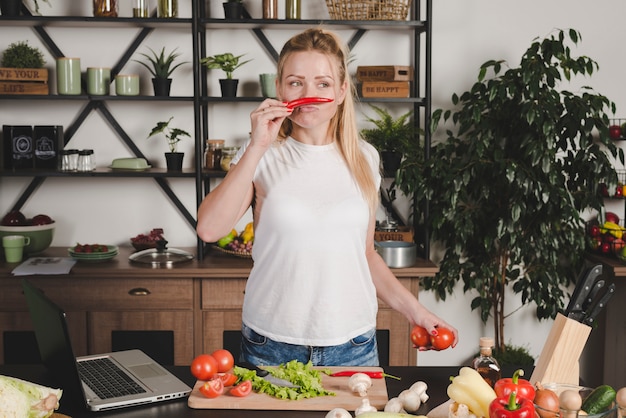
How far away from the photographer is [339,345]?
218 centimetres

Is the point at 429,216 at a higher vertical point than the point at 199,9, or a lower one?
lower

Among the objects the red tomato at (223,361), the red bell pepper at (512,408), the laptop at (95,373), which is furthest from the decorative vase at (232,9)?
the red bell pepper at (512,408)

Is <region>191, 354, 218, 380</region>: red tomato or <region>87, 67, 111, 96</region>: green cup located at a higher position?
<region>87, 67, 111, 96</region>: green cup

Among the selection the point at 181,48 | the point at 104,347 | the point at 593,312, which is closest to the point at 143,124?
the point at 181,48

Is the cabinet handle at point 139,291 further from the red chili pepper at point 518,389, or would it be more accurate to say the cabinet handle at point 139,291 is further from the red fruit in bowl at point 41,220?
the red chili pepper at point 518,389

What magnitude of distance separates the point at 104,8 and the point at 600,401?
318 centimetres

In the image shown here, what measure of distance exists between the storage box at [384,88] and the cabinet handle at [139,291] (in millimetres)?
1438

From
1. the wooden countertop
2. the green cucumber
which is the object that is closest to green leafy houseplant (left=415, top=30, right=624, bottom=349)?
the wooden countertop

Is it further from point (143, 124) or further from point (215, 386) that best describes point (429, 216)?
point (215, 386)

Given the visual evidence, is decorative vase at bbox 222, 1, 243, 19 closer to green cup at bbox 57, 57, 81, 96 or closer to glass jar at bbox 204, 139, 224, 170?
glass jar at bbox 204, 139, 224, 170

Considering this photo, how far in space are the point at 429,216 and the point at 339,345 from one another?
1.78m

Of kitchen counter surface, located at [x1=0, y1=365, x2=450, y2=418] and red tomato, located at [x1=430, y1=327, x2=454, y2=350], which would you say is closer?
kitchen counter surface, located at [x1=0, y1=365, x2=450, y2=418]

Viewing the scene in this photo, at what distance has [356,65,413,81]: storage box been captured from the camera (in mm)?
3885

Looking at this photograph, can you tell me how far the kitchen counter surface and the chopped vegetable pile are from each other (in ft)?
0.17
